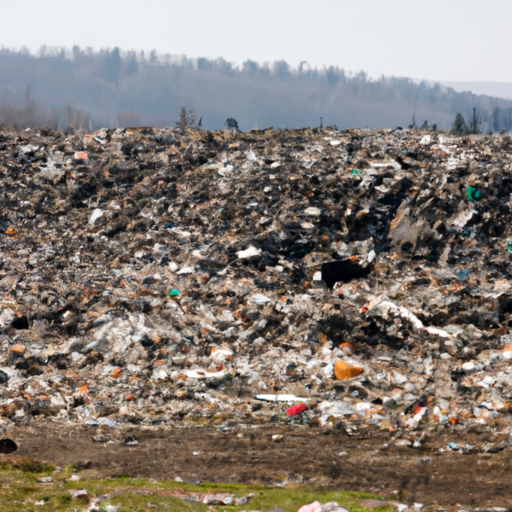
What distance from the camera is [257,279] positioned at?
29.2 ft

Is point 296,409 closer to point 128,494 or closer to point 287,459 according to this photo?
point 287,459

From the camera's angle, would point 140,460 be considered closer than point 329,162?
Yes

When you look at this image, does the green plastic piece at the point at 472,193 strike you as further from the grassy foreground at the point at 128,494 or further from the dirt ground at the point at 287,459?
the grassy foreground at the point at 128,494

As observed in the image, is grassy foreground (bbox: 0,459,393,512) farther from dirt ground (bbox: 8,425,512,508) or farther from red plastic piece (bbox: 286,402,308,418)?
red plastic piece (bbox: 286,402,308,418)

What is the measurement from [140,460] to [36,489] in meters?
1.04

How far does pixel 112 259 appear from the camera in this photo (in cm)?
958

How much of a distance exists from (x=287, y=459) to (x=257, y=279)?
3.80m

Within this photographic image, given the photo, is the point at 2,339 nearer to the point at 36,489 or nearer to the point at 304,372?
the point at 36,489

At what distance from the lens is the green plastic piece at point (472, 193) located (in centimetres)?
1021

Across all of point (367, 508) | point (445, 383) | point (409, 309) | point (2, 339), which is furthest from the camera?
point (409, 309)

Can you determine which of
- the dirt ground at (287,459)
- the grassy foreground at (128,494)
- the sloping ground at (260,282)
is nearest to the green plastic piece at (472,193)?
the sloping ground at (260,282)

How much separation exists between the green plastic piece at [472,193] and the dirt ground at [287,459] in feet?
18.8


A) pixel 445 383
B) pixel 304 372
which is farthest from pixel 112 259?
pixel 445 383

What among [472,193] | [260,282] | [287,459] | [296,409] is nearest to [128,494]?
[287,459]
